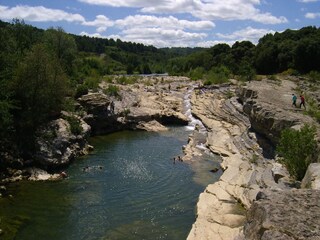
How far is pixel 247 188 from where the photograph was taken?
107 feet

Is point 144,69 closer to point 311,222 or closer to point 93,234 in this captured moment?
point 93,234

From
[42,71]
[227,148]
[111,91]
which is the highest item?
[42,71]

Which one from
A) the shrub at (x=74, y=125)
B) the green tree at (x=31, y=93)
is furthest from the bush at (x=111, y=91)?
the green tree at (x=31, y=93)

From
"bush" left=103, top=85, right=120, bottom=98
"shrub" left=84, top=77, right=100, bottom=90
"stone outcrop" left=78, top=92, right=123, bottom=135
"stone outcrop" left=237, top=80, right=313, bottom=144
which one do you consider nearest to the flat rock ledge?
"stone outcrop" left=237, top=80, right=313, bottom=144

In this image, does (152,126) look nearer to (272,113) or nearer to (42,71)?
(272,113)

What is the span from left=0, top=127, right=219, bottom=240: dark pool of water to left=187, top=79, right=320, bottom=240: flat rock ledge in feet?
6.44

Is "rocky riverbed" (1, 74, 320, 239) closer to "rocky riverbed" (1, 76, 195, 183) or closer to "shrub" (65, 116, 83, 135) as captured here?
"rocky riverbed" (1, 76, 195, 183)

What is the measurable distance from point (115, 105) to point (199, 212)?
36264mm

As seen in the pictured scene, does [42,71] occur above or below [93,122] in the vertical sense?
above

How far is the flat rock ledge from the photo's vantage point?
13.5m

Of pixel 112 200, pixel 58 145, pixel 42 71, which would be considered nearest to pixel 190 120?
pixel 58 145

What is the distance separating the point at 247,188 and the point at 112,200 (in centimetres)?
1186

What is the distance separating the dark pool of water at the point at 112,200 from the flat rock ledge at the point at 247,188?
1964mm

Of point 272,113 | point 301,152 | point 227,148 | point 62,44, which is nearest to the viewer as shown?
point 301,152
